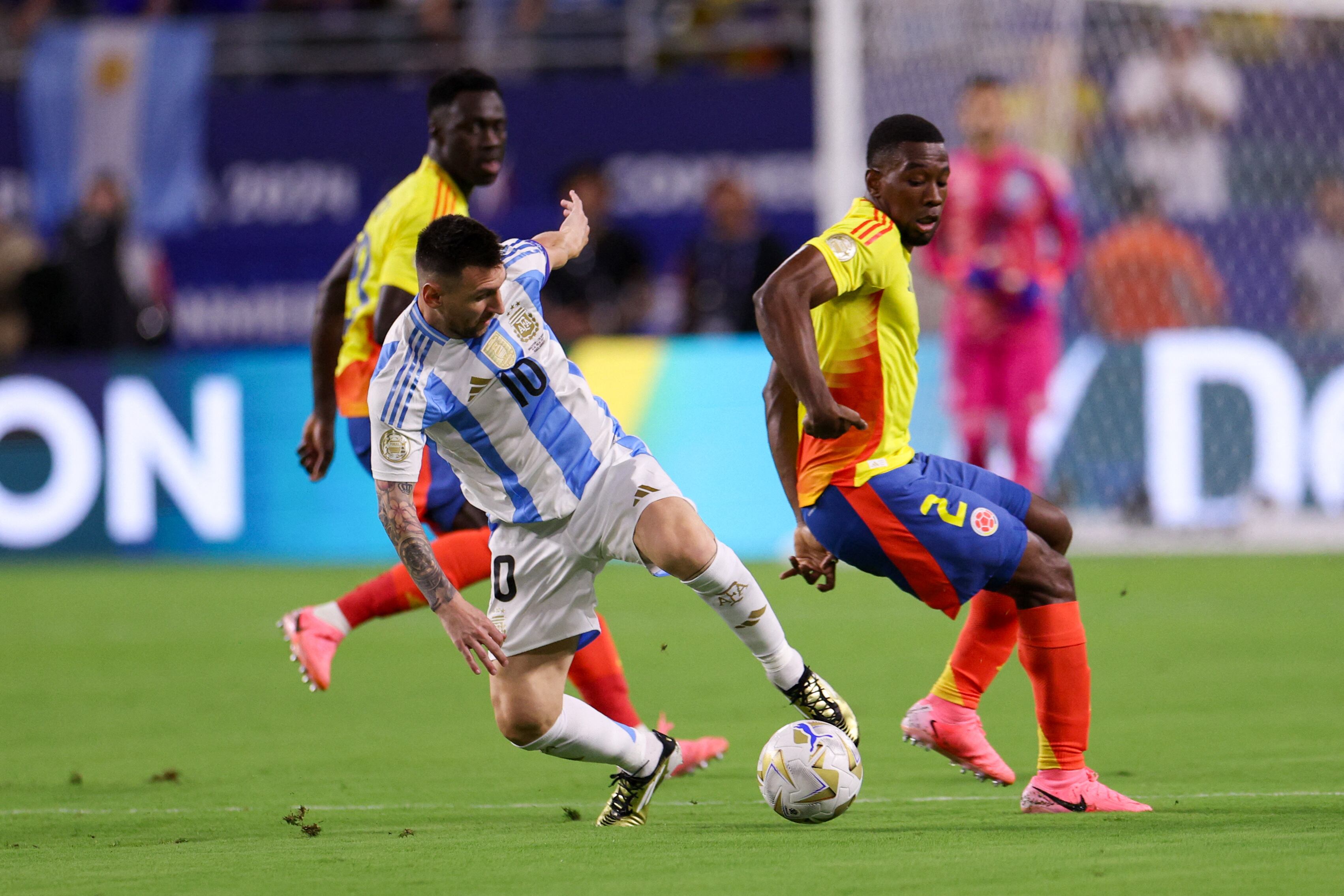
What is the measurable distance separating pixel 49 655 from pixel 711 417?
15.1 feet

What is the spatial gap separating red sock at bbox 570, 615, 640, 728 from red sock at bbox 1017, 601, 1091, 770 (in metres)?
1.26

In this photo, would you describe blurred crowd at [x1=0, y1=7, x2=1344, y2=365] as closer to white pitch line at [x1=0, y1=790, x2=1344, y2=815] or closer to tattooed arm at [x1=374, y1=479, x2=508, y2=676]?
white pitch line at [x1=0, y1=790, x2=1344, y2=815]

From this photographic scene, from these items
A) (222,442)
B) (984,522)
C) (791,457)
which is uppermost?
(791,457)

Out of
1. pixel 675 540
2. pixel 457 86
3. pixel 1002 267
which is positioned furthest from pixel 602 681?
pixel 1002 267

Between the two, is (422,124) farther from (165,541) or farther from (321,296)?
(321,296)

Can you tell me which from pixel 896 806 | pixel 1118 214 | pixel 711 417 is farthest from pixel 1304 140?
pixel 896 806

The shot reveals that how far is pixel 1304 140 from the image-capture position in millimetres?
13570

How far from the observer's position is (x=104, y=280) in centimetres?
1372

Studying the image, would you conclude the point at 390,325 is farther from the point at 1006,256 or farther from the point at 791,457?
the point at 1006,256

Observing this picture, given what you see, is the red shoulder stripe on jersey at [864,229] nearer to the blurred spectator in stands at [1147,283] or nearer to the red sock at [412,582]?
the red sock at [412,582]

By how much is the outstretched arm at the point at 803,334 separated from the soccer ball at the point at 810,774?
79 cm

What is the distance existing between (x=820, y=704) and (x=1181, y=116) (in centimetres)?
992

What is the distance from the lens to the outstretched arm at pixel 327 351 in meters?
6.31

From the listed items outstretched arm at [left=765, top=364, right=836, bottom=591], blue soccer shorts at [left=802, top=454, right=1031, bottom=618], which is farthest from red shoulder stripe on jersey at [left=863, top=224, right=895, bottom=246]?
blue soccer shorts at [left=802, top=454, right=1031, bottom=618]
